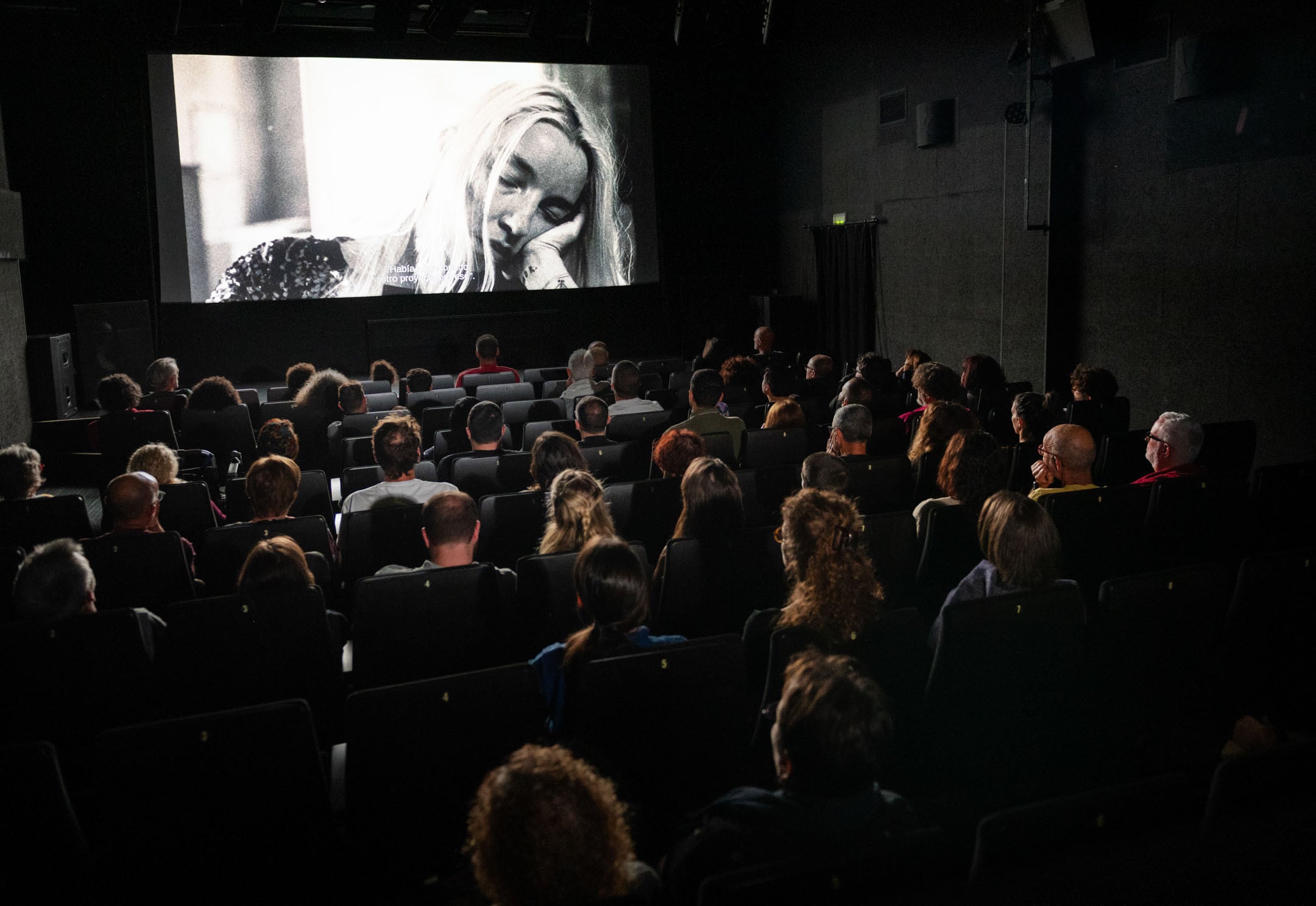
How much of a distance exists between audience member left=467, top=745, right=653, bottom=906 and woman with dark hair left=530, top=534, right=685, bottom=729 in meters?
1.09

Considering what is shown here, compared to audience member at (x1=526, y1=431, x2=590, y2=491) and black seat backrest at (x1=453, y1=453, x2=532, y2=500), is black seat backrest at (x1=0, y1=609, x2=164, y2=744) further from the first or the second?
black seat backrest at (x1=453, y1=453, x2=532, y2=500)

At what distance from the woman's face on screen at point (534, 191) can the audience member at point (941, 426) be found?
874cm

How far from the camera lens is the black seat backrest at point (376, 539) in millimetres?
4129

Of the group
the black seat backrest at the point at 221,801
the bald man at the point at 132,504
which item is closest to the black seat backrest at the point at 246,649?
the black seat backrest at the point at 221,801

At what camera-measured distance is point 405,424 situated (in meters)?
4.48

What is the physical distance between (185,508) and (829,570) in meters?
3.39

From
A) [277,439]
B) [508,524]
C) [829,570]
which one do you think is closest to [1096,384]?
[508,524]

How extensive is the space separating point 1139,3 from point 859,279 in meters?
4.98

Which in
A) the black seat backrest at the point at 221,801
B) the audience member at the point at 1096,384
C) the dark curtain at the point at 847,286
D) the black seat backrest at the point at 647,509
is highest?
the dark curtain at the point at 847,286

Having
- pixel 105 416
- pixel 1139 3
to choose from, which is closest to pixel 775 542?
pixel 105 416

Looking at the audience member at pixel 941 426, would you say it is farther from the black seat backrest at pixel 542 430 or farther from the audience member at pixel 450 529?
the audience member at pixel 450 529

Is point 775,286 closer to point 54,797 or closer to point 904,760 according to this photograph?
point 904,760

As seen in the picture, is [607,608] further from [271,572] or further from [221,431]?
[221,431]

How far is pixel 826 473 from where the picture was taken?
400 centimetres
